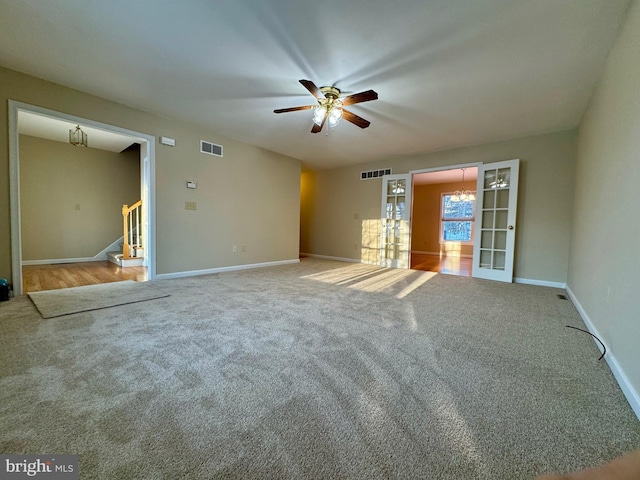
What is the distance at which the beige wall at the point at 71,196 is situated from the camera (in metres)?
5.45

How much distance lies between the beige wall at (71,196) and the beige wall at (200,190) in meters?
3.46

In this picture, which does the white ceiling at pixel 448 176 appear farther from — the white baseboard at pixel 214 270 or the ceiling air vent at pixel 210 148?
the ceiling air vent at pixel 210 148

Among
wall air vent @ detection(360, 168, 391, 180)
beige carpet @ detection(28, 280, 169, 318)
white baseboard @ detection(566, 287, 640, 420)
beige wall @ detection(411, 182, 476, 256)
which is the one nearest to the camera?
white baseboard @ detection(566, 287, 640, 420)

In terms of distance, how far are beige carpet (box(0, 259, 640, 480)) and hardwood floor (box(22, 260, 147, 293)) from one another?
4.14 ft

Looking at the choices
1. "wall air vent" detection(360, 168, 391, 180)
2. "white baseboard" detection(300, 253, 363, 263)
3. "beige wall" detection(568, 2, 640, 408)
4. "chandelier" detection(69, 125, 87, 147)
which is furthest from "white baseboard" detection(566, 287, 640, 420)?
"chandelier" detection(69, 125, 87, 147)

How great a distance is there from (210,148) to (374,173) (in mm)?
3837

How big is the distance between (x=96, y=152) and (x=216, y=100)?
492 cm

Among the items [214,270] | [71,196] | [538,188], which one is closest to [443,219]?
[538,188]

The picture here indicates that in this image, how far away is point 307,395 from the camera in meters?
1.41

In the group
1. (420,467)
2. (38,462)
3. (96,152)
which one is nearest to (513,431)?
(420,467)

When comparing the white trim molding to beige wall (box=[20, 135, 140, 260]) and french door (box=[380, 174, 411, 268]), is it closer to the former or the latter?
french door (box=[380, 174, 411, 268])

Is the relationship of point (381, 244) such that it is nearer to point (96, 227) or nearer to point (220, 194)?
point (220, 194)

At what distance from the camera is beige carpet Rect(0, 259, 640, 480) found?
1027 mm

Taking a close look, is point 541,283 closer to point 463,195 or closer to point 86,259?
point 463,195
